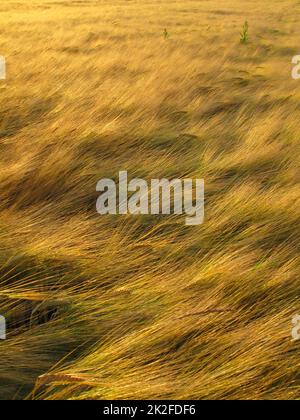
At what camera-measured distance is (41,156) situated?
114 inches

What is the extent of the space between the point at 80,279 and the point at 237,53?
6.10m

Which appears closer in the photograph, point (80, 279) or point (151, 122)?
point (80, 279)

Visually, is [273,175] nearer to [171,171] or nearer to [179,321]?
[171,171]

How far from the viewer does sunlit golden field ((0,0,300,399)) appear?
4.73ft

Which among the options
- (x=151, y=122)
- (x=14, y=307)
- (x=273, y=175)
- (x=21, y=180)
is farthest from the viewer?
(x=151, y=122)

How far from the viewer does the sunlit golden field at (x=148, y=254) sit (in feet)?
4.73

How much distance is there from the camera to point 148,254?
2.00 metres

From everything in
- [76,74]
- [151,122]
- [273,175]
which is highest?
[76,74]

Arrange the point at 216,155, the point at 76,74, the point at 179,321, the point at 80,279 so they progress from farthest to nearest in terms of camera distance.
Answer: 1. the point at 76,74
2. the point at 216,155
3. the point at 80,279
4. the point at 179,321

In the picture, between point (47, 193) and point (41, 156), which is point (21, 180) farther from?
point (41, 156)

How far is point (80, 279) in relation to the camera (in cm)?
185

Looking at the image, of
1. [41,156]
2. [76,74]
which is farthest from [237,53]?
[41,156]

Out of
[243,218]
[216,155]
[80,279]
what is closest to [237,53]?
[216,155]

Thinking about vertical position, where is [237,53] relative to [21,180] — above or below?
above
